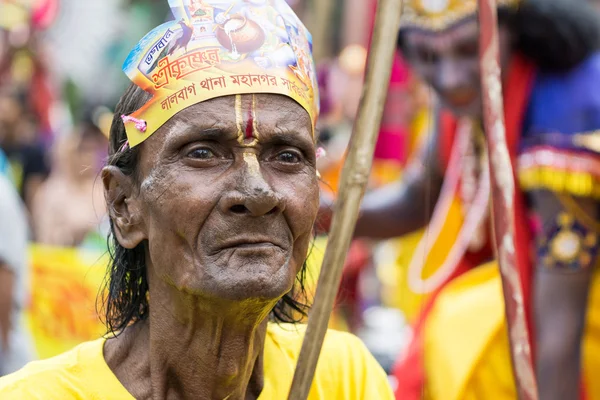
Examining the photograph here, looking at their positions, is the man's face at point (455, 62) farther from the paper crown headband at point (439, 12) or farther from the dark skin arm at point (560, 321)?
the dark skin arm at point (560, 321)

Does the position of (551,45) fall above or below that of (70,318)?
above

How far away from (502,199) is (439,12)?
1.84 m

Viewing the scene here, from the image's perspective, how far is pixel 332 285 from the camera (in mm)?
1925

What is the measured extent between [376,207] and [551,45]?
50.1 inches

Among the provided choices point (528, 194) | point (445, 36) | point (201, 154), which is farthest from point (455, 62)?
point (201, 154)

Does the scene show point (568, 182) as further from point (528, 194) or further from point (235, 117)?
point (235, 117)

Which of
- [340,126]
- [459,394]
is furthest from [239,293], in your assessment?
[340,126]

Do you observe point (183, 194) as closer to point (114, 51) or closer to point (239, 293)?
point (239, 293)

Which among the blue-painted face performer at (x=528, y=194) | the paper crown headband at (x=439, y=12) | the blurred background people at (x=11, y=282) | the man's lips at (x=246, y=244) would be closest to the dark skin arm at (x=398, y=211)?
the blue-painted face performer at (x=528, y=194)

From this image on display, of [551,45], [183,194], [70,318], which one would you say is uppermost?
[551,45]

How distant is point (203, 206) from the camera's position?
2.08 meters

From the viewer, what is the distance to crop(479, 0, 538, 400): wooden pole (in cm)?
207

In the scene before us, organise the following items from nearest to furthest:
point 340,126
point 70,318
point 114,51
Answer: point 70,318 < point 340,126 < point 114,51

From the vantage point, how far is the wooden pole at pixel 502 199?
2070mm
